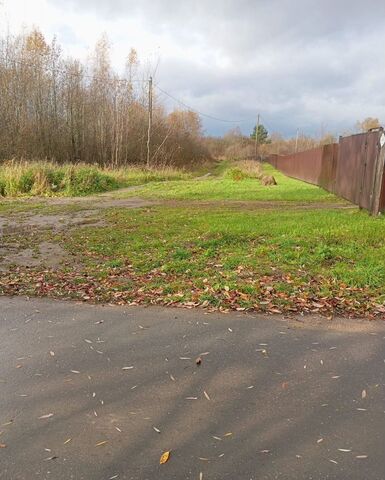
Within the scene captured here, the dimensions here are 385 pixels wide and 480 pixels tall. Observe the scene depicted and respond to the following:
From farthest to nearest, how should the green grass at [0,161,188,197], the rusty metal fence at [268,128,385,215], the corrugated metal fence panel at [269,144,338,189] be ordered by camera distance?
1. the corrugated metal fence panel at [269,144,338,189]
2. the green grass at [0,161,188,197]
3. the rusty metal fence at [268,128,385,215]

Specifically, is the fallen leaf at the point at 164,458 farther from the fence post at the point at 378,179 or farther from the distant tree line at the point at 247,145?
the distant tree line at the point at 247,145

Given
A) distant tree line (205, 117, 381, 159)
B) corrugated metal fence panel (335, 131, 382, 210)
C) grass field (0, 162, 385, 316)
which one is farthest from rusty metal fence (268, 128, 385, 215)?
distant tree line (205, 117, 381, 159)

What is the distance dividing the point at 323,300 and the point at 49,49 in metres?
27.3

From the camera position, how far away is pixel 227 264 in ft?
19.2

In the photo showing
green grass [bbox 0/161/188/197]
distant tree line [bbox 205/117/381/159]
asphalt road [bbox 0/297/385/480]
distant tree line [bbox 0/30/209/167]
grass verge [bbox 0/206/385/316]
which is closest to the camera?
asphalt road [bbox 0/297/385/480]

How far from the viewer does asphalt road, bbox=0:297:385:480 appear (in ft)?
7.31

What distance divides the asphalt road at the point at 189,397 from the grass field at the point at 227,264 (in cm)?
55

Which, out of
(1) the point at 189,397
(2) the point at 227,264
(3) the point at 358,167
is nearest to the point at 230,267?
(2) the point at 227,264

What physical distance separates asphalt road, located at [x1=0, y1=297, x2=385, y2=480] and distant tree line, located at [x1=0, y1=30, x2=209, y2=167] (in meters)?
23.9

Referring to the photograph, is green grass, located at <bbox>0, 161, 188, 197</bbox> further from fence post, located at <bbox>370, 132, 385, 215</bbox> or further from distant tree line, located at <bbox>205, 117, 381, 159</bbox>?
distant tree line, located at <bbox>205, 117, 381, 159</bbox>

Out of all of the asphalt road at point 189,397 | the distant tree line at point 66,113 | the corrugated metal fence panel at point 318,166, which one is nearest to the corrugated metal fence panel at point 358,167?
the corrugated metal fence panel at point 318,166

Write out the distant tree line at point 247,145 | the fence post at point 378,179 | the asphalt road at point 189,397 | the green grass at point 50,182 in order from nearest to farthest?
the asphalt road at point 189,397
the fence post at point 378,179
the green grass at point 50,182
the distant tree line at point 247,145

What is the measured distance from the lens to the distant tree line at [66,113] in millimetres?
25125

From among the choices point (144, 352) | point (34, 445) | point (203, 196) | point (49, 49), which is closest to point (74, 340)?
point (144, 352)
